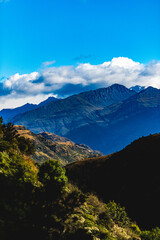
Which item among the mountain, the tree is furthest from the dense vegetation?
the mountain

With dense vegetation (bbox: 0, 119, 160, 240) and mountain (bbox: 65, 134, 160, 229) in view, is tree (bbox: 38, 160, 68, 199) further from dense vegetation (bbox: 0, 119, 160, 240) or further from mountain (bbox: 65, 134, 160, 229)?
mountain (bbox: 65, 134, 160, 229)

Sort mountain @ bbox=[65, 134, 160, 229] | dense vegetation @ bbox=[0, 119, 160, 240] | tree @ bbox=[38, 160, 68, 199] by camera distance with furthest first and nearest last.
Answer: mountain @ bbox=[65, 134, 160, 229]
tree @ bbox=[38, 160, 68, 199]
dense vegetation @ bbox=[0, 119, 160, 240]

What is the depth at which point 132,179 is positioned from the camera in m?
57.5

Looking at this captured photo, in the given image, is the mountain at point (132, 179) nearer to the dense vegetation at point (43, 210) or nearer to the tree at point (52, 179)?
the dense vegetation at point (43, 210)

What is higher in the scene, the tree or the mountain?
the tree

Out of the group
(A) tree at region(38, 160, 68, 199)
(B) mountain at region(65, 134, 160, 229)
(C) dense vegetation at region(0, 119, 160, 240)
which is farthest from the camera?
(B) mountain at region(65, 134, 160, 229)

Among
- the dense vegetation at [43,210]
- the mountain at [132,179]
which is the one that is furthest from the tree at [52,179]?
the mountain at [132,179]

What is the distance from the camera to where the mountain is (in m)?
45.1

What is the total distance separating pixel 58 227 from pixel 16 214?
4281mm

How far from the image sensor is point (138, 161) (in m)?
64.9

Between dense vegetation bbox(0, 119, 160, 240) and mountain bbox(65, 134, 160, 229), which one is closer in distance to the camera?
dense vegetation bbox(0, 119, 160, 240)

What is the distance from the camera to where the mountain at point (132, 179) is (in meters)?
45.1

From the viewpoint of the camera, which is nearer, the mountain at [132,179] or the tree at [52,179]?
the tree at [52,179]

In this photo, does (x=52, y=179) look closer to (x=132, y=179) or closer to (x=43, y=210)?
(x=43, y=210)
